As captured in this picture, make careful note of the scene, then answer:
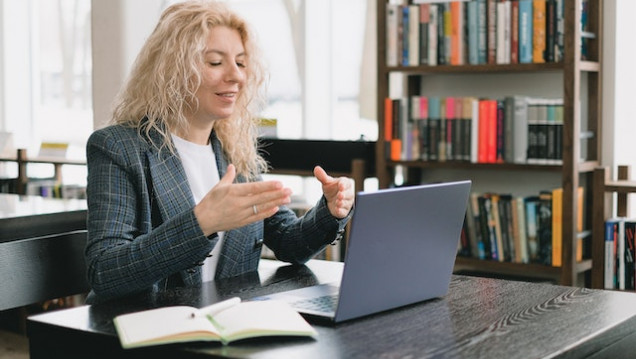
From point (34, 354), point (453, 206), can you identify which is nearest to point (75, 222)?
point (34, 354)

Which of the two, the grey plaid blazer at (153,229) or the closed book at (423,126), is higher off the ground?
the closed book at (423,126)

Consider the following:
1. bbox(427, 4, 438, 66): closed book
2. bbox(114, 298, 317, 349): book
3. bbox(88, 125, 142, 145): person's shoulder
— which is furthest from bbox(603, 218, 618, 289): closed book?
bbox(114, 298, 317, 349): book

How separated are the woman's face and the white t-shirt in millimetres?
60

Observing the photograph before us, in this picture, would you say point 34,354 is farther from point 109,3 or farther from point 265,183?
point 109,3

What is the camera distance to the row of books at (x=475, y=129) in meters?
3.45

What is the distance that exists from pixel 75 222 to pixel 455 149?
5.49 ft

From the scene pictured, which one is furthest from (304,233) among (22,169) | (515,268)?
(22,169)

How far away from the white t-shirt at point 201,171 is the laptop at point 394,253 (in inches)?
15.0

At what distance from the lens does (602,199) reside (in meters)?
3.39

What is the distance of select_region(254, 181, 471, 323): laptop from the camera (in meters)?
1.46

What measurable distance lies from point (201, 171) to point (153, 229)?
8.2 inches

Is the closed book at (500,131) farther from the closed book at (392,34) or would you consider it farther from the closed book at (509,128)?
the closed book at (392,34)

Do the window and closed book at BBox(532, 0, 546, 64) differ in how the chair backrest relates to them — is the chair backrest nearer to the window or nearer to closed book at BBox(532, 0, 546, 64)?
closed book at BBox(532, 0, 546, 64)

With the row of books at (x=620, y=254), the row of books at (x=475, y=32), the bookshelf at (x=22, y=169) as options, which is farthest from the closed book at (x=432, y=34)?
the bookshelf at (x=22, y=169)
